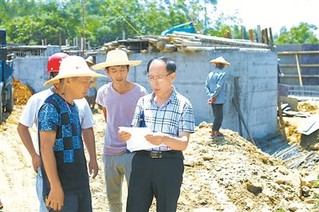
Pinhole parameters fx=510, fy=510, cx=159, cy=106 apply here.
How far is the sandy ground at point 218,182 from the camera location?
265 inches

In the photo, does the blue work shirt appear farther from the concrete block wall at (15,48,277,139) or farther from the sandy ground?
the concrete block wall at (15,48,277,139)

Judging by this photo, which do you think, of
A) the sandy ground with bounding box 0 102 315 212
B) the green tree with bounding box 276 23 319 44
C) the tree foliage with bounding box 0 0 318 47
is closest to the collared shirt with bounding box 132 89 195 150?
the sandy ground with bounding box 0 102 315 212

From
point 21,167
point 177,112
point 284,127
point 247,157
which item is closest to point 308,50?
point 284,127

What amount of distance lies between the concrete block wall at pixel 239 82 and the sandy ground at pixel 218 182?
5.51 feet

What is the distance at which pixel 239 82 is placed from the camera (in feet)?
39.7

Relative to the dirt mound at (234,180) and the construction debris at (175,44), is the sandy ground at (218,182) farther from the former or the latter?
the construction debris at (175,44)

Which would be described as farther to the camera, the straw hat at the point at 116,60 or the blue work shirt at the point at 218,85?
the blue work shirt at the point at 218,85

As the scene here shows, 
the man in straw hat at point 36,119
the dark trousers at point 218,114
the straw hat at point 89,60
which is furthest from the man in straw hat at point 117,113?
the straw hat at point 89,60

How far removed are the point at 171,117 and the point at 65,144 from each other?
83 cm

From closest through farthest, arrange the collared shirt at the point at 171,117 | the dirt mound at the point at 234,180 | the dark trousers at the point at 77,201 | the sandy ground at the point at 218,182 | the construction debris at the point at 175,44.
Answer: the dark trousers at the point at 77,201, the collared shirt at the point at 171,117, the sandy ground at the point at 218,182, the dirt mound at the point at 234,180, the construction debris at the point at 175,44

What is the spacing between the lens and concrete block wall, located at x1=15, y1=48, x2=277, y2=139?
11.6 m

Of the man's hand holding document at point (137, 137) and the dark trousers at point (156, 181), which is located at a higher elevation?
the man's hand holding document at point (137, 137)

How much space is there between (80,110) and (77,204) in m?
0.79

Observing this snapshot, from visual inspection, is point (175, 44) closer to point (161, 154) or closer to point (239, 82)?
point (239, 82)
